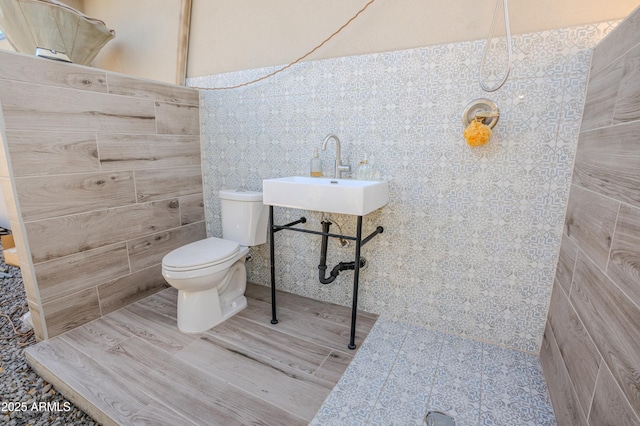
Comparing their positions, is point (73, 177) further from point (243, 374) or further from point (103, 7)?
point (103, 7)

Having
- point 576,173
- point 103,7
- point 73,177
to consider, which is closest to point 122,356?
point 73,177

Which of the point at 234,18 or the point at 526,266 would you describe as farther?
the point at 234,18

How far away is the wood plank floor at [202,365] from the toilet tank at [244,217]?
0.48 meters

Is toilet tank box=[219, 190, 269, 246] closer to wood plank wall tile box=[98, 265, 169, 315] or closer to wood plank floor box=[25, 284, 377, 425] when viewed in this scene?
wood plank floor box=[25, 284, 377, 425]

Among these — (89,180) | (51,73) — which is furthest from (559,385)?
(51,73)

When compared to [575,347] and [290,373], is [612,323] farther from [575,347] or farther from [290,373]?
[290,373]

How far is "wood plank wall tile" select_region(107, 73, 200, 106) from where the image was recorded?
1861mm

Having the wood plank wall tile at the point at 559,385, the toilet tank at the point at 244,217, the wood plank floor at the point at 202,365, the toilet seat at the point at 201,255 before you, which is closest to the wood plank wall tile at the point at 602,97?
the wood plank wall tile at the point at 559,385

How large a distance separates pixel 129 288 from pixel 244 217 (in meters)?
0.91

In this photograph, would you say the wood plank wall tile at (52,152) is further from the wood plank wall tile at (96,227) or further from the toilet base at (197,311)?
the toilet base at (197,311)

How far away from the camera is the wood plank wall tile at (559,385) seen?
1046mm

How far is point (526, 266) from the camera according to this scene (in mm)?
1538

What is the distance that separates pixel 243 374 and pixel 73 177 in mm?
1414

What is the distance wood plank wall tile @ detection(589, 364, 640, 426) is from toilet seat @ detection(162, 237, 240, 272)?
1.63 metres
